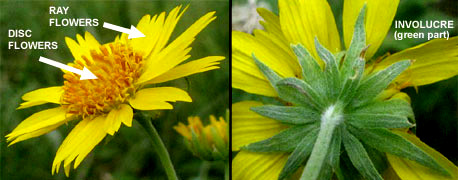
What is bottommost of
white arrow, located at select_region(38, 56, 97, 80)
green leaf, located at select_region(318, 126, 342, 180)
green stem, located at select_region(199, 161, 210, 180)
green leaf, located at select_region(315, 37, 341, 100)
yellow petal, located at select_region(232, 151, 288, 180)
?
green stem, located at select_region(199, 161, 210, 180)

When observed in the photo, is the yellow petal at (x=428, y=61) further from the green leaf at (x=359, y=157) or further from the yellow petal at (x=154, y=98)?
the yellow petal at (x=154, y=98)

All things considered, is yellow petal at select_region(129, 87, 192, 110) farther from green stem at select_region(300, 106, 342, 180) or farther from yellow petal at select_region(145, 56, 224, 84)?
green stem at select_region(300, 106, 342, 180)

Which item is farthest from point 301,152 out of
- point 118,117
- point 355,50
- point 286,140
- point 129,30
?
point 129,30

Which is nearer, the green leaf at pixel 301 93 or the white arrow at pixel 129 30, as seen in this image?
the green leaf at pixel 301 93

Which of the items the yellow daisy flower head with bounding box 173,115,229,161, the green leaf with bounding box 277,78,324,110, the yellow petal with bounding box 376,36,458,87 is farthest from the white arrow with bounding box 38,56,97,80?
the yellow petal with bounding box 376,36,458,87

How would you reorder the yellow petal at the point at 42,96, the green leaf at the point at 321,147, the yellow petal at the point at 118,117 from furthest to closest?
the yellow petal at the point at 42,96
the yellow petal at the point at 118,117
the green leaf at the point at 321,147

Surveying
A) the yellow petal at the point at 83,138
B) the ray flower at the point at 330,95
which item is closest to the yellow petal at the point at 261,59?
the ray flower at the point at 330,95

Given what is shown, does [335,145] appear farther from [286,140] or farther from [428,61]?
[428,61]
